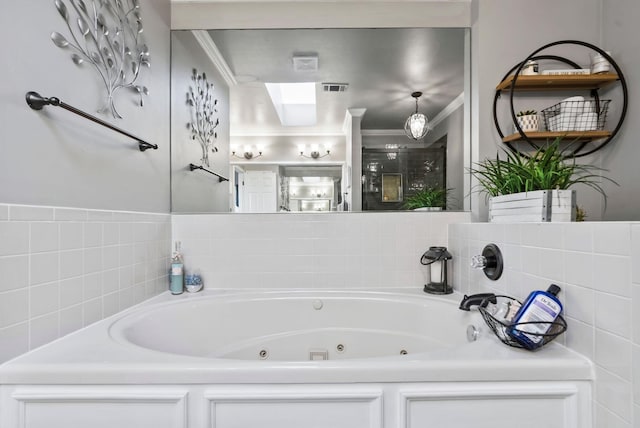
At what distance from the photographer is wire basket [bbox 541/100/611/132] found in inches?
55.5

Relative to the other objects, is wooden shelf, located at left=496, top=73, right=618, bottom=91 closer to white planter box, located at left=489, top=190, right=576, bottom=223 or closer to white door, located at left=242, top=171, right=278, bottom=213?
white planter box, located at left=489, top=190, right=576, bottom=223

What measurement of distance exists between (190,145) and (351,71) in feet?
3.62

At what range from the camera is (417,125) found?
1732 mm

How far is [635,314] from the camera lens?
640 mm

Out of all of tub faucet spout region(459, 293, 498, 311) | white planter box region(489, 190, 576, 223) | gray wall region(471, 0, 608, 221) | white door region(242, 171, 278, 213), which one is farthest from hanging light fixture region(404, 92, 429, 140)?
tub faucet spout region(459, 293, 498, 311)

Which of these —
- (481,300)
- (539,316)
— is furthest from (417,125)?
(539,316)

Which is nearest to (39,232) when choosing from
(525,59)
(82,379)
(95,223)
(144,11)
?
(95,223)

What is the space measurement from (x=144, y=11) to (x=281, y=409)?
1888 millimetres

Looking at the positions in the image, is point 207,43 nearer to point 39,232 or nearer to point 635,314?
point 39,232

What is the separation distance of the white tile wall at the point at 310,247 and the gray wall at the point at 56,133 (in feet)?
1.43

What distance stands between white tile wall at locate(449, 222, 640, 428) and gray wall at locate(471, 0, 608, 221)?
2.57 ft


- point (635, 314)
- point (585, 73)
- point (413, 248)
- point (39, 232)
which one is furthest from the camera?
point (413, 248)

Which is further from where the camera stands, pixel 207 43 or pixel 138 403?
pixel 207 43

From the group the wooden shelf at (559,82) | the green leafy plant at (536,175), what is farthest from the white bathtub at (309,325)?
the wooden shelf at (559,82)
